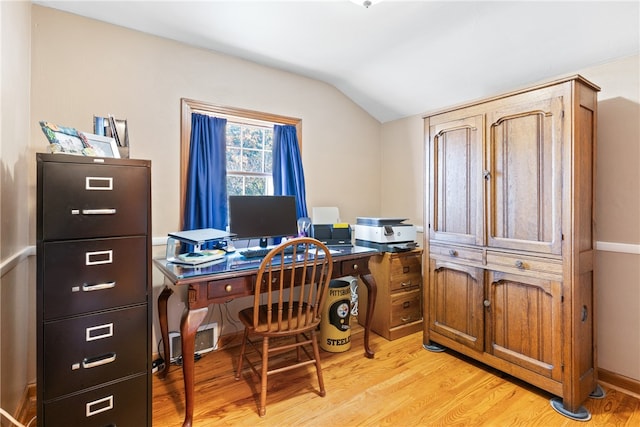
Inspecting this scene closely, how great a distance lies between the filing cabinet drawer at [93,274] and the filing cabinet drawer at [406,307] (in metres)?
2.00

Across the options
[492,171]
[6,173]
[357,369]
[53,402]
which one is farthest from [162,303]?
[492,171]

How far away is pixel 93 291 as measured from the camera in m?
1.39

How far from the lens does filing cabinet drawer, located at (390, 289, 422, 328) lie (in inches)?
107

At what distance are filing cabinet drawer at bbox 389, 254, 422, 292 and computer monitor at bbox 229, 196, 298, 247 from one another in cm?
93

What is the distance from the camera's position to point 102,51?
2.09 meters

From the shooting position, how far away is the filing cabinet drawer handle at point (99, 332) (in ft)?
4.54

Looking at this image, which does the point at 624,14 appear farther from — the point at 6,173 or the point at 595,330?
the point at 6,173

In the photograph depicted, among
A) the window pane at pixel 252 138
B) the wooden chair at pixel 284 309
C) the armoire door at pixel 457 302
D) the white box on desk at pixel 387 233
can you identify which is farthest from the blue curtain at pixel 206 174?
the armoire door at pixel 457 302

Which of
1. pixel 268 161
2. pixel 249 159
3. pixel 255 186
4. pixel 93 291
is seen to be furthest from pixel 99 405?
pixel 268 161

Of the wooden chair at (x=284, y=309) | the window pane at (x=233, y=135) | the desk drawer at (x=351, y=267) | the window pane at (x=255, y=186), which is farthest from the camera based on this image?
the window pane at (x=255, y=186)

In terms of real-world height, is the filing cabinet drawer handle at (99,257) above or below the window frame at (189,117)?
below

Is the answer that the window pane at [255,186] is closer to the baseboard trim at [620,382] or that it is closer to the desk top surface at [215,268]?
the desk top surface at [215,268]

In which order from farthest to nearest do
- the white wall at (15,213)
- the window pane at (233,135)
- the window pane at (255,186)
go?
the window pane at (255,186) → the window pane at (233,135) → the white wall at (15,213)

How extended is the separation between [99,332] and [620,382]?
304 centimetres
